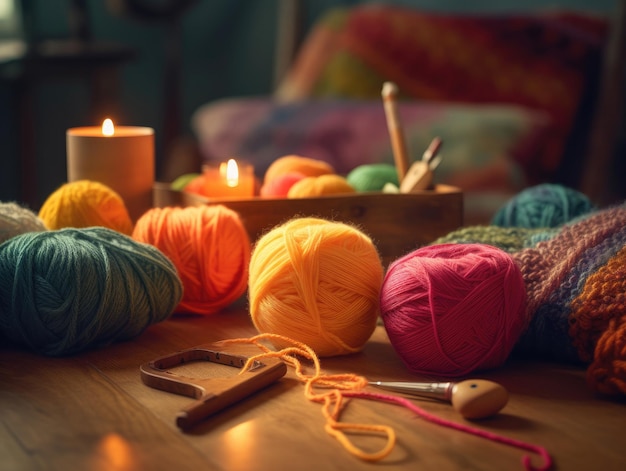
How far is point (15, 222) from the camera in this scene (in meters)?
0.96

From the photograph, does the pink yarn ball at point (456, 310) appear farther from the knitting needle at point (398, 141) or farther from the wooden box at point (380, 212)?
the knitting needle at point (398, 141)

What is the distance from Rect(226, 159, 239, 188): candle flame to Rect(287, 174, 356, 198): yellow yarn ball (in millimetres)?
81

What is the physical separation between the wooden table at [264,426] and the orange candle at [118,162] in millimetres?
389

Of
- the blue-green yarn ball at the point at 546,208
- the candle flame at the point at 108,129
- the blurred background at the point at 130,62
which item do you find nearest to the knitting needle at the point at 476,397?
the blue-green yarn ball at the point at 546,208

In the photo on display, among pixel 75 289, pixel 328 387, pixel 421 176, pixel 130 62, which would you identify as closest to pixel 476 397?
pixel 328 387

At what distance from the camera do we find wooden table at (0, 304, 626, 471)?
0.62 metres

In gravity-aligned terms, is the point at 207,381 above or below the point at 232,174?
below

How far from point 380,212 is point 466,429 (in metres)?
0.53

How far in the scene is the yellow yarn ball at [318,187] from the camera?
1.15 m

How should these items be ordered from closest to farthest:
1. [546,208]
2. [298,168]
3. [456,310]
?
[456,310], [546,208], [298,168]

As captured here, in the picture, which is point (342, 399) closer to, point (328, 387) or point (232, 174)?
point (328, 387)

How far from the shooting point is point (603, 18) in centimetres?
233

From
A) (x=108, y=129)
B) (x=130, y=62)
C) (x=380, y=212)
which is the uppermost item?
(x=130, y=62)

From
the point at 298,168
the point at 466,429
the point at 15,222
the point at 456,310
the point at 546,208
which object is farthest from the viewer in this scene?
the point at 298,168
